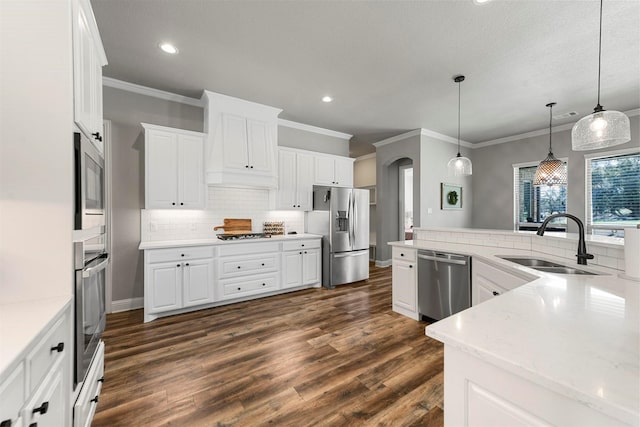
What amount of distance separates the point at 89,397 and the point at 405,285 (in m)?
2.89

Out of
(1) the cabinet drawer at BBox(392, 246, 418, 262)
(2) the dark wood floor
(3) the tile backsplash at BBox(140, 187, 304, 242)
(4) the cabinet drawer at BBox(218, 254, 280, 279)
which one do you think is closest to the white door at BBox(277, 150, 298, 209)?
(3) the tile backsplash at BBox(140, 187, 304, 242)

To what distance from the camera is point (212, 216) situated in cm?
398

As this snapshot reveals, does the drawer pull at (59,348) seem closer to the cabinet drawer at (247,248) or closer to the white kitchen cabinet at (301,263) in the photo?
the cabinet drawer at (247,248)

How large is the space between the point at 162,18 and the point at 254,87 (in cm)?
132

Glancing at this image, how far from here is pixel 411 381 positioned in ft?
Answer: 6.61

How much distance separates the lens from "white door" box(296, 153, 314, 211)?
4590mm

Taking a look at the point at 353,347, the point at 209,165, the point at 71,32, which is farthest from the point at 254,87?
the point at 353,347

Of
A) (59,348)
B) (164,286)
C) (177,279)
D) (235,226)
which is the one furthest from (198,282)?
(59,348)

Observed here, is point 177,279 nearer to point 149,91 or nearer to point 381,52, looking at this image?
point 149,91

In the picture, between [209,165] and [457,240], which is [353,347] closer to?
[457,240]

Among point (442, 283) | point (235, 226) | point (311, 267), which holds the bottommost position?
point (311, 267)

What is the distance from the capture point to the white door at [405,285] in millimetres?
3148

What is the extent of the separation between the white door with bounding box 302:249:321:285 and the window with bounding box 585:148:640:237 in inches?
194

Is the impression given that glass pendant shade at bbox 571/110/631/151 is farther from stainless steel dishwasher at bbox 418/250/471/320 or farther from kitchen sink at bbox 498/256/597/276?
stainless steel dishwasher at bbox 418/250/471/320
